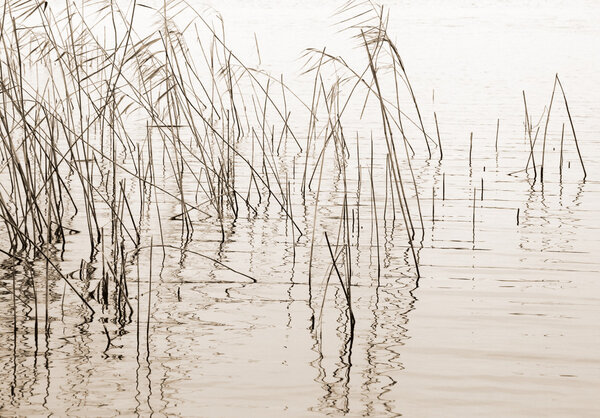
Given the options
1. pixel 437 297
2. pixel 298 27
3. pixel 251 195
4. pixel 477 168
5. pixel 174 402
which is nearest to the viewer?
pixel 174 402

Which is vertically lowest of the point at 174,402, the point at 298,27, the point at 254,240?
the point at 174,402

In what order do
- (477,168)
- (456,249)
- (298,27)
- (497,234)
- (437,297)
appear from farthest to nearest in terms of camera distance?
(298,27) < (477,168) < (497,234) < (456,249) < (437,297)

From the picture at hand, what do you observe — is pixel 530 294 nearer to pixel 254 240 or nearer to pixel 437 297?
pixel 437 297

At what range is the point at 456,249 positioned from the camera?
242 inches

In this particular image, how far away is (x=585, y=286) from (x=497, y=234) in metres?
1.39

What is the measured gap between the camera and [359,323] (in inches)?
179

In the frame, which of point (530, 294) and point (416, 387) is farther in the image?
point (530, 294)

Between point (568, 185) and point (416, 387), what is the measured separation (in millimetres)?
5203

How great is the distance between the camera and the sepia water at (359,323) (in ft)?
12.0

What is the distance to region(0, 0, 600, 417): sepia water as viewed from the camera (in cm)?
365

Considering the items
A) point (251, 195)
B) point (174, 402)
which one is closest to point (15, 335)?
point (174, 402)

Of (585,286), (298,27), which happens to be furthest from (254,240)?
(298,27)

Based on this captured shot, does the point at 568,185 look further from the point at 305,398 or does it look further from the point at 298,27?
the point at 298,27

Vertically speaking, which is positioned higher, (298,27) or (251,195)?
(298,27)
